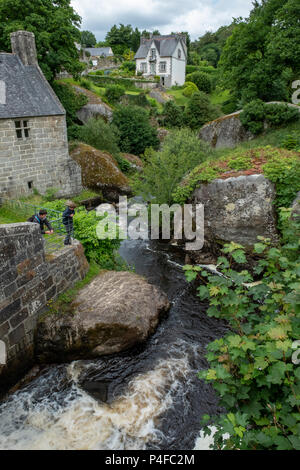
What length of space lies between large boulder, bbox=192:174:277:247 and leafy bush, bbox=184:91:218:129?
81.7ft

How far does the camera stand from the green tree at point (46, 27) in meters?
20.5

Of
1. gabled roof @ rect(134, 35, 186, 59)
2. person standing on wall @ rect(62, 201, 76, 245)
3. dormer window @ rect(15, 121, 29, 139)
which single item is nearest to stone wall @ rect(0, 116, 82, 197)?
dormer window @ rect(15, 121, 29, 139)

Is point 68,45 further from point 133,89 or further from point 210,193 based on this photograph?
point 133,89

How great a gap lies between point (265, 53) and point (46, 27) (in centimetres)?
1494

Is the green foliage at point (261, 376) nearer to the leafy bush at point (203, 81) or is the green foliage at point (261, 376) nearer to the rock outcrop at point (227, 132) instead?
the rock outcrop at point (227, 132)

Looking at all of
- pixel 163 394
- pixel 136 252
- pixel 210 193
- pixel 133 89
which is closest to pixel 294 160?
pixel 210 193

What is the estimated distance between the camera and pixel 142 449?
22.8ft

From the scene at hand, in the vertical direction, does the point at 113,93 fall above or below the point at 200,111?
above

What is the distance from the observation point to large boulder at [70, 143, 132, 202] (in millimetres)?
23328

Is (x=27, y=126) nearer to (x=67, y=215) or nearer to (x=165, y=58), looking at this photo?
(x=67, y=215)

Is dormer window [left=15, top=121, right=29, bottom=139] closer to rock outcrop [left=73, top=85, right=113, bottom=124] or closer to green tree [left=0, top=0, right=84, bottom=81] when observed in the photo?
green tree [left=0, top=0, right=84, bottom=81]

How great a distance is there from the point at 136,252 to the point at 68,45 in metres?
16.3

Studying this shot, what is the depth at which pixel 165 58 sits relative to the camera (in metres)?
52.4

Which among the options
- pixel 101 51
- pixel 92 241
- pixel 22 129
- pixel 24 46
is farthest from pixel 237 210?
pixel 101 51
